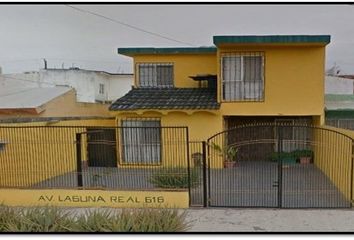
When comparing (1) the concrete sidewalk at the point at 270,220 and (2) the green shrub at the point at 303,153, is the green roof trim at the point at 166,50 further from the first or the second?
(1) the concrete sidewalk at the point at 270,220

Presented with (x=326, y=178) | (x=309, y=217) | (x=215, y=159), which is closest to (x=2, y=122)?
(x=215, y=159)

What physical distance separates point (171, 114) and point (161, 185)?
15.9ft

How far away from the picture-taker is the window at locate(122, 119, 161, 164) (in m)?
12.5

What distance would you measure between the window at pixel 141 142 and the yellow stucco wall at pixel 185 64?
2.71 meters

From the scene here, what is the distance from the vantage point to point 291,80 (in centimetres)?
1237

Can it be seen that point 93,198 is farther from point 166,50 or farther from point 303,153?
point 303,153

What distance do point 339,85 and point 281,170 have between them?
65.1ft

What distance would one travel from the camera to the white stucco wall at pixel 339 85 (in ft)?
80.6

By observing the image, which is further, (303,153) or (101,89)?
(101,89)

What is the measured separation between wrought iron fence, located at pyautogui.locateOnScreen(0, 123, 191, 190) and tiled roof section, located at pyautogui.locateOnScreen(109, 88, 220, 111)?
3.01ft

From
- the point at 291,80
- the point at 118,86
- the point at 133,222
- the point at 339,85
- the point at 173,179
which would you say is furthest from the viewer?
the point at 118,86

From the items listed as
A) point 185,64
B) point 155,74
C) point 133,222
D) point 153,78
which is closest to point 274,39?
point 185,64

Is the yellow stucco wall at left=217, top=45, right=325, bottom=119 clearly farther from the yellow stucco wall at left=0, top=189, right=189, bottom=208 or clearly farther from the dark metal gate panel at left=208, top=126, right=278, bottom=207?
the yellow stucco wall at left=0, top=189, right=189, bottom=208

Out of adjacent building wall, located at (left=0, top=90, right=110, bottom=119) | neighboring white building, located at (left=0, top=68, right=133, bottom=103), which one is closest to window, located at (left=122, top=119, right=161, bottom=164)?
adjacent building wall, located at (left=0, top=90, right=110, bottom=119)
